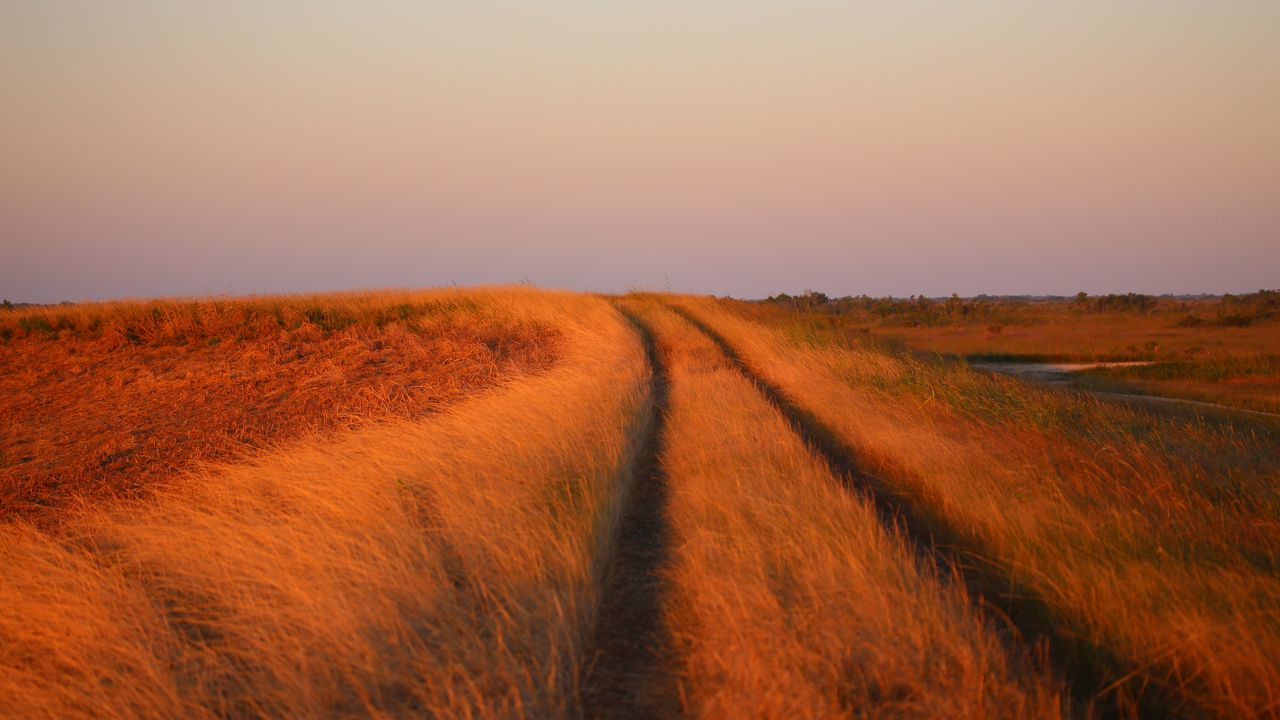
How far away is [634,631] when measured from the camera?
3.43 m

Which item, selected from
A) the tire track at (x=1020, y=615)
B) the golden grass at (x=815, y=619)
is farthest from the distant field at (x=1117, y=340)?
the golden grass at (x=815, y=619)

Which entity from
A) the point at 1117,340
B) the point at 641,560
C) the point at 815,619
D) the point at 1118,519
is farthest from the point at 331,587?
the point at 1117,340

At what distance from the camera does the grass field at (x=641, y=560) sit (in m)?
2.88

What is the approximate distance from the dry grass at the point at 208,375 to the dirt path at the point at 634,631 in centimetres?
475

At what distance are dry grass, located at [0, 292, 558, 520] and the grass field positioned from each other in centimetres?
11

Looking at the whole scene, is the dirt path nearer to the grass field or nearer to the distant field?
the grass field

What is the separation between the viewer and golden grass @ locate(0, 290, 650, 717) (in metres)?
2.88

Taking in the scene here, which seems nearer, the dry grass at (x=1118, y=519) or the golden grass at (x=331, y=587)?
the golden grass at (x=331, y=587)

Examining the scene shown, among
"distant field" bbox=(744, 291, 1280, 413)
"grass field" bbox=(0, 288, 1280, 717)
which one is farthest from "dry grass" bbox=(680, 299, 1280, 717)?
"distant field" bbox=(744, 291, 1280, 413)

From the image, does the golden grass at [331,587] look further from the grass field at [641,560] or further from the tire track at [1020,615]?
the tire track at [1020,615]

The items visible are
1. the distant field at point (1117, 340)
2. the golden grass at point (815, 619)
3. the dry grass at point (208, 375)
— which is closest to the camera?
the golden grass at point (815, 619)

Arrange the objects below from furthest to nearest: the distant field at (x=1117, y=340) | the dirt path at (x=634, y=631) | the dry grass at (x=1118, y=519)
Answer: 1. the distant field at (x=1117, y=340)
2. the dry grass at (x=1118, y=519)
3. the dirt path at (x=634, y=631)

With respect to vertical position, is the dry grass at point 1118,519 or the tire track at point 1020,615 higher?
the dry grass at point 1118,519

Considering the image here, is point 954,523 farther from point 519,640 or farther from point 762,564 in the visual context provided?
point 519,640
